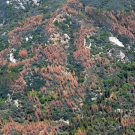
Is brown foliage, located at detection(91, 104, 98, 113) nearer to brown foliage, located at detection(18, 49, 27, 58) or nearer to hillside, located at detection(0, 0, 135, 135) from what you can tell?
hillside, located at detection(0, 0, 135, 135)

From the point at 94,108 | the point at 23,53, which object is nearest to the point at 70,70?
the point at 23,53

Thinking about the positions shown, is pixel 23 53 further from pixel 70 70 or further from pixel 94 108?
pixel 94 108

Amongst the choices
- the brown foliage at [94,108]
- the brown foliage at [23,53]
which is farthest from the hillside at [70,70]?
the brown foliage at [23,53]

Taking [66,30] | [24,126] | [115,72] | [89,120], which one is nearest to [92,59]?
[115,72]

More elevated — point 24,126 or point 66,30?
point 66,30

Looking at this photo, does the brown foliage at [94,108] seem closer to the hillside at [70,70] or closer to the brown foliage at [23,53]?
the hillside at [70,70]

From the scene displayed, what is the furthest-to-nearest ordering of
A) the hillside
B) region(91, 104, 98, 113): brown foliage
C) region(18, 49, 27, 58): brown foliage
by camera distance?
region(18, 49, 27, 58): brown foliage → region(91, 104, 98, 113): brown foliage → the hillside

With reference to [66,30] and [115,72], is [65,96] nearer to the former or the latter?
[115,72]

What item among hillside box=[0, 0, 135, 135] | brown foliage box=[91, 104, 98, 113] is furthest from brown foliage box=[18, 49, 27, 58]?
brown foliage box=[91, 104, 98, 113]
